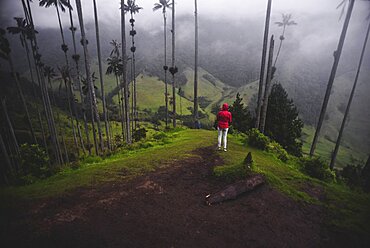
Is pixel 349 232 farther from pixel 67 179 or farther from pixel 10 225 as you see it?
pixel 67 179

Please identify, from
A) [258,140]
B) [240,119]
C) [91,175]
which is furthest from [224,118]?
[240,119]

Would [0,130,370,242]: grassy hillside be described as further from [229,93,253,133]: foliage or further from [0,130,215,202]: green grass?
[229,93,253,133]: foliage

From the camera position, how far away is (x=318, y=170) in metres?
9.23

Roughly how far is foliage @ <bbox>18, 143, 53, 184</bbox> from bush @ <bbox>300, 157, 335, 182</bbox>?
36.5 ft

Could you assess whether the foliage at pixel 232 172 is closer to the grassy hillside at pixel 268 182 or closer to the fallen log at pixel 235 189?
the grassy hillside at pixel 268 182

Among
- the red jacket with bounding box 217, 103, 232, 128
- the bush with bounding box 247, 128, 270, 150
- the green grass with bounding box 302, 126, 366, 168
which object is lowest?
the green grass with bounding box 302, 126, 366, 168

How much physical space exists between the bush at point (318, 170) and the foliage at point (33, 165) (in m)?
11.1

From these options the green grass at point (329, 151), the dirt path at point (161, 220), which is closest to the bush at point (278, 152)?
the dirt path at point (161, 220)

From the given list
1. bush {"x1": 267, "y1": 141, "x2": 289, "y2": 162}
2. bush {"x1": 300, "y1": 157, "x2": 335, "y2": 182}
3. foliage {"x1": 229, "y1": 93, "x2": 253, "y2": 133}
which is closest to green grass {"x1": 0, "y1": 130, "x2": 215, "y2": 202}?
bush {"x1": 267, "y1": 141, "x2": 289, "y2": 162}

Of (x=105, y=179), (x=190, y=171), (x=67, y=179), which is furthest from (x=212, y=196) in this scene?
(x=67, y=179)

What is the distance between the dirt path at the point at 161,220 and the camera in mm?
4082

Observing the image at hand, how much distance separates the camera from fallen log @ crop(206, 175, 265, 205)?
568cm

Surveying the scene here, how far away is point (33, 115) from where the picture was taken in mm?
95375

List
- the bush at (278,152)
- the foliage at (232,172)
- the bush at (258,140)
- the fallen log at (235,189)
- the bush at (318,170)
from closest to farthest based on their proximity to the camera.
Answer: the fallen log at (235,189) → the foliage at (232,172) → the bush at (318,170) → the bush at (278,152) → the bush at (258,140)
